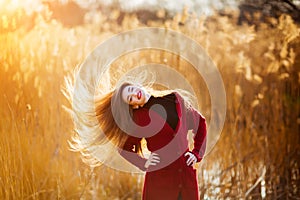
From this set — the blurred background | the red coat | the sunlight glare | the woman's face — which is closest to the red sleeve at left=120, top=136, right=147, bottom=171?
the red coat

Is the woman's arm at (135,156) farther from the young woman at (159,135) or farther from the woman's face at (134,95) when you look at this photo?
the woman's face at (134,95)

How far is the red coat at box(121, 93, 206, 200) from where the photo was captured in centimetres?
226

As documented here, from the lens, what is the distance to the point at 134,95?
87.4 inches

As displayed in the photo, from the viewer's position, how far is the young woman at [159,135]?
2254 millimetres

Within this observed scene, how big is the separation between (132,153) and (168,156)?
0.41ft

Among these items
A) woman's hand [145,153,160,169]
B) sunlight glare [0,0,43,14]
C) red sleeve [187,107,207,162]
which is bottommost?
woman's hand [145,153,160,169]

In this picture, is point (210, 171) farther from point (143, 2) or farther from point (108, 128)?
point (143, 2)

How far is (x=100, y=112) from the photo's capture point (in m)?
2.32

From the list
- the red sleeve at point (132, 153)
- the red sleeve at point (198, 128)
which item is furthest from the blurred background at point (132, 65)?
the red sleeve at point (198, 128)

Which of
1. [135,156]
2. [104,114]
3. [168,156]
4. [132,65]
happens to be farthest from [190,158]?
[132,65]

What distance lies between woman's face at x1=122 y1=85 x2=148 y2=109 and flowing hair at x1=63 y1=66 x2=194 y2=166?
0.02 m

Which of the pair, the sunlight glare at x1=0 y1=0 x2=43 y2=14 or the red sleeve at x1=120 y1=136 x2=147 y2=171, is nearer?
the red sleeve at x1=120 y1=136 x2=147 y2=171

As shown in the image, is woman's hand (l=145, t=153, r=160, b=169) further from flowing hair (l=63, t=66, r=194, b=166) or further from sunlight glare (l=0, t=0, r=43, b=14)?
sunlight glare (l=0, t=0, r=43, b=14)

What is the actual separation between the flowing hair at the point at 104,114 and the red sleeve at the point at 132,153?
1 centimetres
